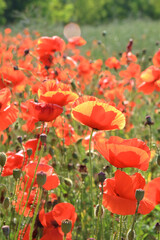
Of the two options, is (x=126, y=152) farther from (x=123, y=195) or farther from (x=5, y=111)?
(x=5, y=111)

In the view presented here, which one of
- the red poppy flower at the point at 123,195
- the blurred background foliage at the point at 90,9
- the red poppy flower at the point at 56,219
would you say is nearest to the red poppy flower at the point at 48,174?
the red poppy flower at the point at 56,219

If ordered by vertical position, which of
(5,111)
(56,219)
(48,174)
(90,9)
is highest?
(5,111)

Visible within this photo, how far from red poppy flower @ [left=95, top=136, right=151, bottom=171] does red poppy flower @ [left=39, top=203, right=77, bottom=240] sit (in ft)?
0.67

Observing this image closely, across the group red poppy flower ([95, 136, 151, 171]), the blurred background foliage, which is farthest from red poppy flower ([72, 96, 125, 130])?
the blurred background foliage

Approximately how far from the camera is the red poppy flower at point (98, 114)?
955 mm

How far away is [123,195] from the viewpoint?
91cm

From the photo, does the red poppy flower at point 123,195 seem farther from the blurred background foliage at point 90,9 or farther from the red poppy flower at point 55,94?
the blurred background foliage at point 90,9

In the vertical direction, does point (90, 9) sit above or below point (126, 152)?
below

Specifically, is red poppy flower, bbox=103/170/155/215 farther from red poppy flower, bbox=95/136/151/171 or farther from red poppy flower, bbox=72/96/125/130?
red poppy flower, bbox=72/96/125/130

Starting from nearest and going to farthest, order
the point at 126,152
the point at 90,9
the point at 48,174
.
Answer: the point at 126,152
the point at 48,174
the point at 90,9

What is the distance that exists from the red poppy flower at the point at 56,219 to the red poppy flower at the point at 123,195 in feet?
0.51

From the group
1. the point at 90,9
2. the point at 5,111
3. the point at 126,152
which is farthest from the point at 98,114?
the point at 90,9

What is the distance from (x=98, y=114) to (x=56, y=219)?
32 cm

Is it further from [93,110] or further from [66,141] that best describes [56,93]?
[66,141]
